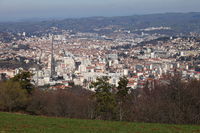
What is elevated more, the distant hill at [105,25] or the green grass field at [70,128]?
the distant hill at [105,25]

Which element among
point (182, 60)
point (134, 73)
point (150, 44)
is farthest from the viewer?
point (150, 44)

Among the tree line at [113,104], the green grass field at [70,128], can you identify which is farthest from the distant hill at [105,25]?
the green grass field at [70,128]

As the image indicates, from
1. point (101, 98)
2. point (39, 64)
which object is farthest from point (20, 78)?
point (39, 64)

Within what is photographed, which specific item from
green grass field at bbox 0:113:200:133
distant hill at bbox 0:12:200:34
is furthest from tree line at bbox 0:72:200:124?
distant hill at bbox 0:12:200:34

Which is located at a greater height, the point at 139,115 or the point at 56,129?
the point at 56,129

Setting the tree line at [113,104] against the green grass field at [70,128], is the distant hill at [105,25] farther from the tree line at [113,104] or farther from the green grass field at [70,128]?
the green grass field at [70,128]

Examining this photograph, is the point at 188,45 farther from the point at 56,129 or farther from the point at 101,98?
the point at 56,129

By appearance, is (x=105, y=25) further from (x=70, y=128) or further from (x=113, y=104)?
(x=70, y=128)

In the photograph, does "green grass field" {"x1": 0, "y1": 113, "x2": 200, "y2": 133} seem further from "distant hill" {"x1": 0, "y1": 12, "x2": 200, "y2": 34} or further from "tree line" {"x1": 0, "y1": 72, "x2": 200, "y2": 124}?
"distant hill" {"x1": 0, "y1": 12, "x2": 200, "y2": 34}

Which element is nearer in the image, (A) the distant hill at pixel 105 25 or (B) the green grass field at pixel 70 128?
(B) the green grass field at pixel 70 128
